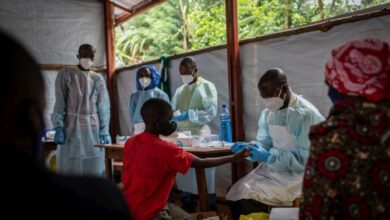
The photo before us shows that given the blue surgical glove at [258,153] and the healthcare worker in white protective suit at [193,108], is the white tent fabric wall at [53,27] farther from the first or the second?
the blue surgical glove at [258,153]

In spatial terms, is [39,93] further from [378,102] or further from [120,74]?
[120,74]

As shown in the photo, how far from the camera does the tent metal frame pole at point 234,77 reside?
4.09 meters

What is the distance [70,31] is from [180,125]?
2953 millimetres

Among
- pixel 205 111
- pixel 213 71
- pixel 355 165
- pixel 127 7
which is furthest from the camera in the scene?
pixel 127 7

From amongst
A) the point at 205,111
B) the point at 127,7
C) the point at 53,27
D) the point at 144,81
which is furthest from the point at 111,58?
the point at 205,111

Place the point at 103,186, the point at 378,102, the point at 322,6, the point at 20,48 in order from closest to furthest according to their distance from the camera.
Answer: the point at 20,48 < the point at 103,186 < the point at 378,102 < the point at 322,6

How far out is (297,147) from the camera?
2879 millimetres

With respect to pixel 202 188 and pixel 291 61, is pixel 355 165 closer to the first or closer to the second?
pixel 202 188

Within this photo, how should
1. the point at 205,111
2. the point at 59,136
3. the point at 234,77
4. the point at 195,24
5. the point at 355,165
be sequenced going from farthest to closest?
the point at 195,24 < the point at 59,136 < the point at 234,77 < the point at 205,111 < the point at 355,165

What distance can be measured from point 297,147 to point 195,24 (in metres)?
7.13

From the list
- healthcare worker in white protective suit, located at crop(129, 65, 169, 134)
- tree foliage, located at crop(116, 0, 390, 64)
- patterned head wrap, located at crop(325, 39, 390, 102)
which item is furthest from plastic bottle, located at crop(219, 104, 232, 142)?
tree foliage, located at crop(116, 0, 390, 64)

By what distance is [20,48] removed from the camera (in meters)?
0.82

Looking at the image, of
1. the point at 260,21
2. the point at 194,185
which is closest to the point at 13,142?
the point at 194,185

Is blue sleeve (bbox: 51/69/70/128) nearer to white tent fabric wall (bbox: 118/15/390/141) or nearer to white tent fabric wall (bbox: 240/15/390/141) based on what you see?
white tent fabric wall (bbox: 118/15/390/141)
